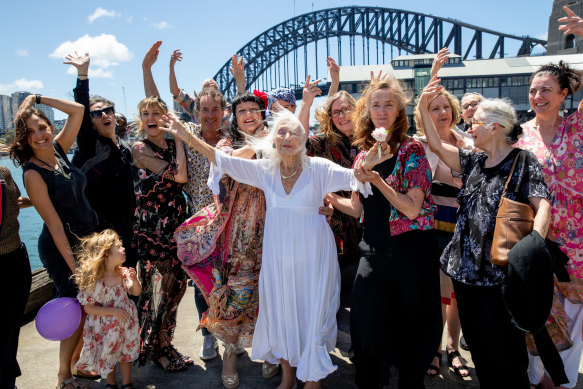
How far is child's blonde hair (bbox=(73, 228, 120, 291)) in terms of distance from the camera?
2.61m

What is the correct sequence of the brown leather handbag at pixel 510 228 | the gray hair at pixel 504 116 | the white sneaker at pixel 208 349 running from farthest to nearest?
the white sneaker at pixel 208 349
the gray hair at pixel 504 116
the brown leather handbag at pixel 510 228

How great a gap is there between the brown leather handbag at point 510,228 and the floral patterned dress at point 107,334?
2309mm

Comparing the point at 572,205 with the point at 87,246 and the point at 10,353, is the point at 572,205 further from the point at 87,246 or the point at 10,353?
the point at 10,353

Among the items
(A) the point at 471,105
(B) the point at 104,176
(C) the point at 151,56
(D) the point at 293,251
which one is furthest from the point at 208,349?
(A) the point at 471,105

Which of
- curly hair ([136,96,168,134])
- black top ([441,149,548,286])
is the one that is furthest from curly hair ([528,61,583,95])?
curly hair ([136,96,168,134])

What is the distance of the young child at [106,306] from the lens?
8.63 ft

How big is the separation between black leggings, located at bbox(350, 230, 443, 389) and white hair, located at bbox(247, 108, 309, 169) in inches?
31.2

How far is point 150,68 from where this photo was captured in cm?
366

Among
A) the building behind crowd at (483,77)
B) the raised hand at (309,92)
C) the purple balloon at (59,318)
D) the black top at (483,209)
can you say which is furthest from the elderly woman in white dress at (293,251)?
the building behind crowd at (483,77)

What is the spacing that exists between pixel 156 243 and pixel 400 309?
185cm

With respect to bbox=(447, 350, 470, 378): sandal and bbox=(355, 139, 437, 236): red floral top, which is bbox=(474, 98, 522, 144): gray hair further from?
bbox=(447, 350, 470, 378): sandal

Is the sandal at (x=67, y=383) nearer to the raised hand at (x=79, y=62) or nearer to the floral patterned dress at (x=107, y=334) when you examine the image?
the floral patterned dress at (x=107, y=334)

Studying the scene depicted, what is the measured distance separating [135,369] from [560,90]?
12.2ft

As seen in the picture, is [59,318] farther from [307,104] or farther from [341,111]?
[341,111]
